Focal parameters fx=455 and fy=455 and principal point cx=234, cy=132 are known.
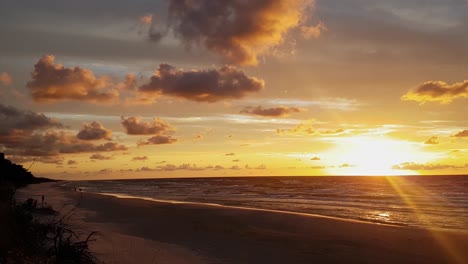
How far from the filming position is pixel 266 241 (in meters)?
17.5

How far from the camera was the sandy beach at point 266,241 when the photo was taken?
45.9ft

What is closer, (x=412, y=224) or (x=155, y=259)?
(x=155, y=259)

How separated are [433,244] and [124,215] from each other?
17384mm

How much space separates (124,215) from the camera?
27.3 m

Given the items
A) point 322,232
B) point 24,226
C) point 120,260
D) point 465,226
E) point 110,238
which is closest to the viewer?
point 24,226

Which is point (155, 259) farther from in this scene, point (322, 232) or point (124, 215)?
point (124, 215)

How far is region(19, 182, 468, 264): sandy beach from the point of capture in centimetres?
1399

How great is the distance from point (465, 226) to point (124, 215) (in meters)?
19.1

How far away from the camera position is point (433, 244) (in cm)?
1728

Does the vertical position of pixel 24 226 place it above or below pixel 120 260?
above

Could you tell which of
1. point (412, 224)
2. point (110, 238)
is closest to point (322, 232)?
point (412, 224)

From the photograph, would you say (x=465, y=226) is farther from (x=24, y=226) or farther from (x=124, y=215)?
(x=24, y=226)

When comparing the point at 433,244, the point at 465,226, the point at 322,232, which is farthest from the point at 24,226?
the point at 465,226

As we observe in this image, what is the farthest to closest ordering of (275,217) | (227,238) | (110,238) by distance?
(275,217) → (227,238) → (110,238)
